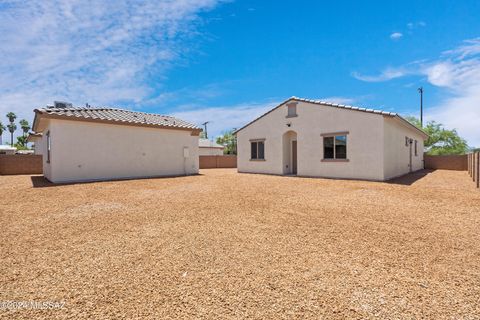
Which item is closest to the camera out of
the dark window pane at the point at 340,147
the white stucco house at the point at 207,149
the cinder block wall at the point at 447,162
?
the dark window pane at the point at 340,147

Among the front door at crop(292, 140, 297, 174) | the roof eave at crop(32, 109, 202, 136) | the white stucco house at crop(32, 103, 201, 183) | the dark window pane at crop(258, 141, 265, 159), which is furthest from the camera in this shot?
the dark window pane at crop(258, 141, 265, 159)

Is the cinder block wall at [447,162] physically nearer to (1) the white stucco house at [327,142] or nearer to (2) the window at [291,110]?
(1) the white stucco house at [327,142]

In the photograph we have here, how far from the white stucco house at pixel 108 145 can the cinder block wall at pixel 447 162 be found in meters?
22.7

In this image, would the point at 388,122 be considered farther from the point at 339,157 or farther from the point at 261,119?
the point at 261,119

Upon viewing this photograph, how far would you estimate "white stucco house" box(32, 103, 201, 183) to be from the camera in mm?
12867

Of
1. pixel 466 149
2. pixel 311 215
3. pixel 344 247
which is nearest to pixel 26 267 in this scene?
pixel 344 247

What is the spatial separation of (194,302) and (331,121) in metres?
14.1

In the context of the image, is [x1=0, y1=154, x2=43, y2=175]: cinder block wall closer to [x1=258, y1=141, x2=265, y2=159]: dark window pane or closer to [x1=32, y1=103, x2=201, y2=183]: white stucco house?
[x1=32, y1=103, x2=201, y2=183]: white stucco house

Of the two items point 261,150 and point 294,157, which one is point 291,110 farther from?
point 261,150

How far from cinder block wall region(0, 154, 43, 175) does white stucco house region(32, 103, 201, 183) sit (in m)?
5.56

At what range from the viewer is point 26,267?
11.8ft

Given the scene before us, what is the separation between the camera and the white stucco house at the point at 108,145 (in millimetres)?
12867

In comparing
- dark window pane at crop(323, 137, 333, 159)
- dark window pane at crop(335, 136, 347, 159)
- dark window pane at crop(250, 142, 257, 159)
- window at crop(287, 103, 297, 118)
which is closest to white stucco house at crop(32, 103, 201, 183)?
dark window pane at crop(250, 142, 257, 159)

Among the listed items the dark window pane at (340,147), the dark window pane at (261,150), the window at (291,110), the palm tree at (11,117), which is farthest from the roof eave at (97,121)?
the palm tree at (11,117)
